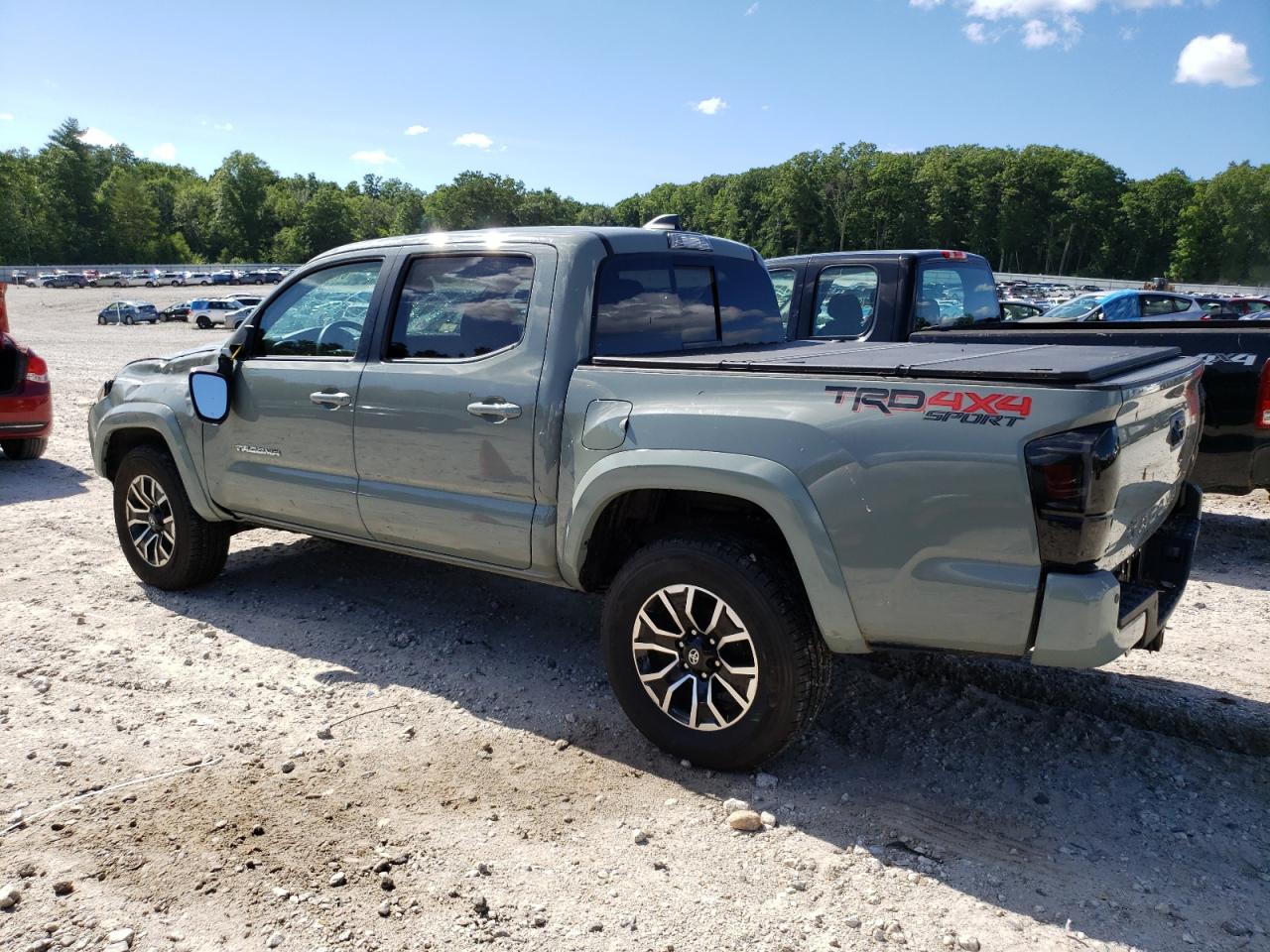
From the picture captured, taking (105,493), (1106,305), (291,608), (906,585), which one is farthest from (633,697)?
(1106,305)

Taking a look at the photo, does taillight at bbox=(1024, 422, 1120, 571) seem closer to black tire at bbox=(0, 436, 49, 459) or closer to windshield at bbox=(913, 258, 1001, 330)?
windshield at bbox=(913, 258, 1001, 330)

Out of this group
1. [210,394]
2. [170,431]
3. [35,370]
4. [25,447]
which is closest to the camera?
[210,394]

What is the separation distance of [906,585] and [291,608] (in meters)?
3.66

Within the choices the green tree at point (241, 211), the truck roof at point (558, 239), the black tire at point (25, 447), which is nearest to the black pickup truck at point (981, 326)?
the truck roof at point (558, 239)

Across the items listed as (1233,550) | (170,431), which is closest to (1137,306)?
(1233,550)

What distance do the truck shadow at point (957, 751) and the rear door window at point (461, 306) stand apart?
153 centimetres

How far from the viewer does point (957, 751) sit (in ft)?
12.3

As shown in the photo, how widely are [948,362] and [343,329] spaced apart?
289 centimetres

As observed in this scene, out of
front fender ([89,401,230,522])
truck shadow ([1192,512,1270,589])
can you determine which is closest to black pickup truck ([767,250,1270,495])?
truck shadow ([1192,512,1270,589])

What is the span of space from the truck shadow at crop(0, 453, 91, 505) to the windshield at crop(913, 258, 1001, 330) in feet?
23.9

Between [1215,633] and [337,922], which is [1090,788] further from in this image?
[337,922]

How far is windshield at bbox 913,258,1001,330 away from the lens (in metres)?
7.19

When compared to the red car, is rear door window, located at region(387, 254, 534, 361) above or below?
above

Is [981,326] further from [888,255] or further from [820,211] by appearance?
[820,211]
